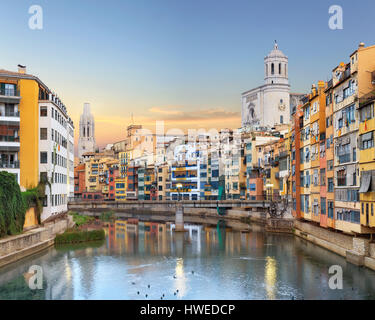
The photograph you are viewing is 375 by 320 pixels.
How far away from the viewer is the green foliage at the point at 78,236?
5638 centimetres

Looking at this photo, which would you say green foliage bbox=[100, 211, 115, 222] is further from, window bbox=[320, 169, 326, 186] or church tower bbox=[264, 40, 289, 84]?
church tower bbox=[264, 40, 289, 84]

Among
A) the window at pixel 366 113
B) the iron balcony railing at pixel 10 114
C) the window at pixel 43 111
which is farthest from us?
the window at pixel 43 111

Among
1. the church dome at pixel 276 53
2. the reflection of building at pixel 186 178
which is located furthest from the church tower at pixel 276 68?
the reflection of building at pixel 186 178

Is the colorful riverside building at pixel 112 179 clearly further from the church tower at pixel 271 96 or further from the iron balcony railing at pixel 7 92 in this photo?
the iron balcony railing at pixel 7 92

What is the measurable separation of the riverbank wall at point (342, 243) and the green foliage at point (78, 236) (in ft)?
78.9

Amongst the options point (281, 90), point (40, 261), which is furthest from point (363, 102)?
point (281, 90)

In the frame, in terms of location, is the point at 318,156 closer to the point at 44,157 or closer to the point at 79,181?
the point at 44,157

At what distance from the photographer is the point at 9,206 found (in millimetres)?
45562

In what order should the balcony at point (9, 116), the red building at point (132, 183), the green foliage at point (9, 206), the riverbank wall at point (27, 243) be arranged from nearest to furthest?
the riverbank wall at point (27, 243), the green foliage at point (9, 206), the balcony at point (9, 116), the red building at point (132, 183)

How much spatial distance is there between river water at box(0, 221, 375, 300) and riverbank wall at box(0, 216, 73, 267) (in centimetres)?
73

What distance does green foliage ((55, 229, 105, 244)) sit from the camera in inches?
2219

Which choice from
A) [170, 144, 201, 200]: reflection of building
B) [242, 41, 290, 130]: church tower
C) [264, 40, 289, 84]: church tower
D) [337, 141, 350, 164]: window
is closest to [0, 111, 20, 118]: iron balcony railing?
[337, 141, 350, 164]: window

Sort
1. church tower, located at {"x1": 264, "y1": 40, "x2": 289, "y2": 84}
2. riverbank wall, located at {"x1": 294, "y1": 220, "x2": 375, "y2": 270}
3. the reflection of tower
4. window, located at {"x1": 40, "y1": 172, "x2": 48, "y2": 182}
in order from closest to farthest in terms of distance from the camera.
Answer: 1. the reflection of tower
2. riverbank wall, located at {"x1": 294, "y1": 220, "x2": 375, "y2": 270}
3. window, located at {"x1": 40, "y1": 172, "x2": 48, "y2": 182}
4. church tower, located at {"x1": 264, "y1": 40, "x2": 289, "y2": 84}

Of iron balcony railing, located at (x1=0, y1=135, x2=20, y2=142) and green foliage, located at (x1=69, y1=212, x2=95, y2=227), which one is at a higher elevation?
iron balcony railing, located at (x1=0, y1=135, x2=20, y2=142)
